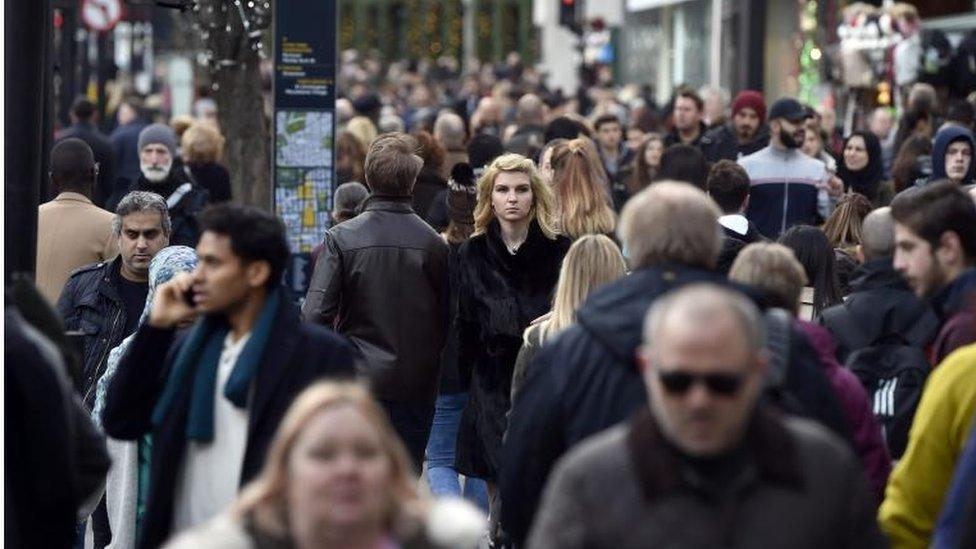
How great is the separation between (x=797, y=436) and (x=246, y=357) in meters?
1.87

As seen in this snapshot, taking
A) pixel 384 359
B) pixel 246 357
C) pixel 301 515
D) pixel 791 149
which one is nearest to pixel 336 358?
pixel 246 357

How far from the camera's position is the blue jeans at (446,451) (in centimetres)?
1093

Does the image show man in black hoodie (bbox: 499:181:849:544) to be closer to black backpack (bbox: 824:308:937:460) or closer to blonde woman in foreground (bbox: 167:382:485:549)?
blonde woman in foreground (bbox: 167:382:485:549)

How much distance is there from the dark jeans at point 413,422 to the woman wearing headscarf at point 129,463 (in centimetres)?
150

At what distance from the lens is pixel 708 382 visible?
14.5ft

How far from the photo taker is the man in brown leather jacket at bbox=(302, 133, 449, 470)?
9.94 metres

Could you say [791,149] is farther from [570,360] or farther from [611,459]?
[611,459]

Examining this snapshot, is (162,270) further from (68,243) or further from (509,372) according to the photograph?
(68,243)

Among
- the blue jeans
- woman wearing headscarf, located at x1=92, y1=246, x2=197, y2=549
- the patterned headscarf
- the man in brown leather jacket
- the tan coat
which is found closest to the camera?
woman wearing headscarf, located at x1=92, y1=246, x2=197, y2=549

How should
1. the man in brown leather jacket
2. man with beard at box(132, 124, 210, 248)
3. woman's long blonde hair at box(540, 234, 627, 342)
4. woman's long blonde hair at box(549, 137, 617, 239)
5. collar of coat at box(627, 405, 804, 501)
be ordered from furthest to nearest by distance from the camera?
man with beard at box(132, 124, 210, 248) → woman's long blonde hair at box(549, 137, 617, 239) → the man in brown leather jacket → woman's long blonde hair at box(540, 234, 627, 342) → collar of coat at box(627, 405, 804, 501)

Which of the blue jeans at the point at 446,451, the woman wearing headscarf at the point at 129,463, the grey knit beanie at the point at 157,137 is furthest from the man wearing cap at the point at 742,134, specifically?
the woman wearing headscarf at the point at 129,463

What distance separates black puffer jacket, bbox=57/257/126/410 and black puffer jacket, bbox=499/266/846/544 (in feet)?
12.2

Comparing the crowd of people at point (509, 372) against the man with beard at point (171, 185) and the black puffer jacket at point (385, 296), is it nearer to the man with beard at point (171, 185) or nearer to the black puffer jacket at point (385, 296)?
the black puffer jacket at point (385, 296)

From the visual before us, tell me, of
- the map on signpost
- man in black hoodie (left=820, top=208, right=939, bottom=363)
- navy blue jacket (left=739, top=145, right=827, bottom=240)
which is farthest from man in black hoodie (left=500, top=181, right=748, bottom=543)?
the map on signpost
